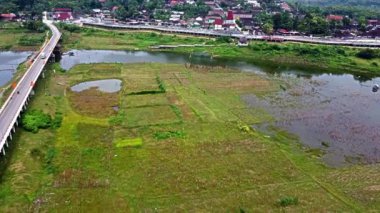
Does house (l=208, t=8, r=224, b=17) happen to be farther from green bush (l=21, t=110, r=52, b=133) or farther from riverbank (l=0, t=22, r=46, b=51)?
green bush (l=21, t=110, r=52, b=133)

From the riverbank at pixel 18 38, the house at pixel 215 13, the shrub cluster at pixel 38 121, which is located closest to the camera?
the shrub cluster at pixel 38 121

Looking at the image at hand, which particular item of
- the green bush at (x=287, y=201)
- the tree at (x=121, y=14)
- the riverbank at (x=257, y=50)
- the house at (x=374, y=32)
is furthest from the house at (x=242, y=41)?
the green bush at (x=287, y=201)

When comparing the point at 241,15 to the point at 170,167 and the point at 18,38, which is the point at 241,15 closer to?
the point at 18,38

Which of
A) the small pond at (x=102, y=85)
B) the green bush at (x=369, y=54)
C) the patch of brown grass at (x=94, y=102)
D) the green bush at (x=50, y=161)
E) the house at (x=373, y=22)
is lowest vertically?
the green bush at (x=50, y=161)

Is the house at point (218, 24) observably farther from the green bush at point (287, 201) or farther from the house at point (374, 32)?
the green bush at point (287, 201)

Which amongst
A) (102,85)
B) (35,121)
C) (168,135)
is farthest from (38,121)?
(102,85)

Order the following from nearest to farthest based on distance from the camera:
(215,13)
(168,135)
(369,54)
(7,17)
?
(168,135) < (369,54) < (7,17) < (215,13)
